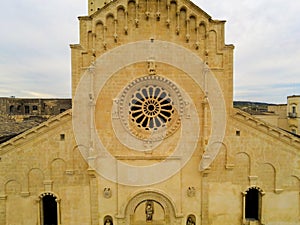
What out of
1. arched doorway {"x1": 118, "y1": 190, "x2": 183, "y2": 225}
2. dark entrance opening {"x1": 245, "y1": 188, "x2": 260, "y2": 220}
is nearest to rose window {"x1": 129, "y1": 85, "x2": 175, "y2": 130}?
arched doorway {"x1": 118, "y1": 190, "x2": 183, "y2": 225}

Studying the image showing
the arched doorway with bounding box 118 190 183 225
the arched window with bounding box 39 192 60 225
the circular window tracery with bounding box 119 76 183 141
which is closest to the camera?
the arched doorway with bounding box 118 190 183 225

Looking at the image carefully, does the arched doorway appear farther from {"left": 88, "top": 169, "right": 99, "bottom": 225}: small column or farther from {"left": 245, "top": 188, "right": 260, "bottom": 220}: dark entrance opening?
{"left": 245, "top": 188, "right": 260, "bottom": 220}: dark entrance opening

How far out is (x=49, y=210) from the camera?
18.0 m

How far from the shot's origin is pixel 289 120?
40.9m

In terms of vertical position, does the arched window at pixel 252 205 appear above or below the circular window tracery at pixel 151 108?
below

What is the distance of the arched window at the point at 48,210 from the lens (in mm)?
17344

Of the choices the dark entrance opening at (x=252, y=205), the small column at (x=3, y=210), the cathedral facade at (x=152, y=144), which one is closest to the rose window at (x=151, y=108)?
the cathedral facade at (x=152, y=144)

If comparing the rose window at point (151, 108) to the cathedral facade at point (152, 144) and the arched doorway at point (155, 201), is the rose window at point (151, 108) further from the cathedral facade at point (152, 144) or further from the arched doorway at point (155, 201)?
the arched doorway at point (155, 201)

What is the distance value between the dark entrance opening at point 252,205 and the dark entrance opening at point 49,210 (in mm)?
12895

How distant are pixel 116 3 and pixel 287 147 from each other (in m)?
14.1

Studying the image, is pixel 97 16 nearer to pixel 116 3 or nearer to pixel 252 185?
pixel 116 3

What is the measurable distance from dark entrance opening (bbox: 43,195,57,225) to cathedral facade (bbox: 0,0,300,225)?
53 centimetres

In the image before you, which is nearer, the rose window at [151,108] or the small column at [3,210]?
the small column at [3,210]

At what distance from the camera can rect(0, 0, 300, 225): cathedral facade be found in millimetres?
16844
